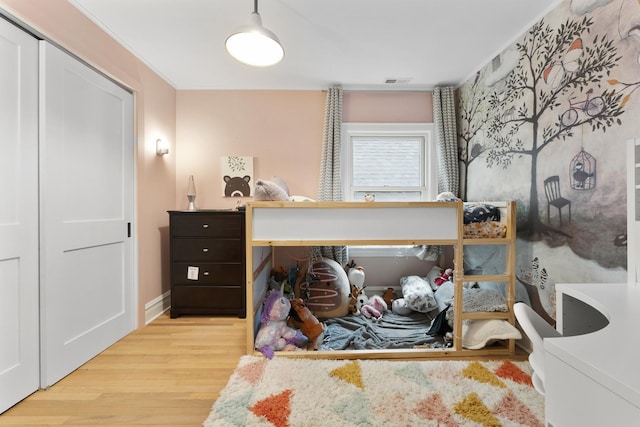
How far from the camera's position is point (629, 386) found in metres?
0.54

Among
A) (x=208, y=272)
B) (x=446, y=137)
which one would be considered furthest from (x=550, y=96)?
(x=208, y=272)

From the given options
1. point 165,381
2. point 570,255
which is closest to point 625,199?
point 570,255

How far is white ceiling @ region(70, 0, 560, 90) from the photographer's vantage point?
192 cm

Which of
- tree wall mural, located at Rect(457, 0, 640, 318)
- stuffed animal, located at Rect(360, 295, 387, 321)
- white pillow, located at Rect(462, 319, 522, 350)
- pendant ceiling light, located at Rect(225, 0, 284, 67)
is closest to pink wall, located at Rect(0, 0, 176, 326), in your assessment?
pendant ceiling light, located at Rect(225, 0, 284, 67)

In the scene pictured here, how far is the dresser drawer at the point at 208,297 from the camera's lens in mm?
2771

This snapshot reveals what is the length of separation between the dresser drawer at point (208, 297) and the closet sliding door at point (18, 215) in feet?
3.76

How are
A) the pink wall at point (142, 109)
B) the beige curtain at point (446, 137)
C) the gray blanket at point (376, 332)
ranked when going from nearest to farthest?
the pink wall at point (142, 109) < the gray blanket at point (376, 332) < the beige curtain at point (446, 137)

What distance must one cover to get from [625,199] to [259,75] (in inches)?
114

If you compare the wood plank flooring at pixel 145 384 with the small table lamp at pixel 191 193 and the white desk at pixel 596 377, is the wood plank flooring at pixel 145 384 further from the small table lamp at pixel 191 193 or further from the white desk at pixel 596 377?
the white desk at pixel 596 377

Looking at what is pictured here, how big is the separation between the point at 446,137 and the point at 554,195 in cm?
143

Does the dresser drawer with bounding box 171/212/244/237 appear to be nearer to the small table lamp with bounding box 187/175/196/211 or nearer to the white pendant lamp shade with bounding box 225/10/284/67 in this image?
the small table lamp with bounding box 187/175/196/211

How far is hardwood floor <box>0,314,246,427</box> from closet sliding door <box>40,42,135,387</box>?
0.51ft

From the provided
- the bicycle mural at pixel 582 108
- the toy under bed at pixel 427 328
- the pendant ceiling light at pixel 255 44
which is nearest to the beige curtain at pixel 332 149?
the toy under bed at pixel 427 328

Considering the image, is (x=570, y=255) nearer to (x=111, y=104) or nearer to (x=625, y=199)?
(x=625, y=199)
